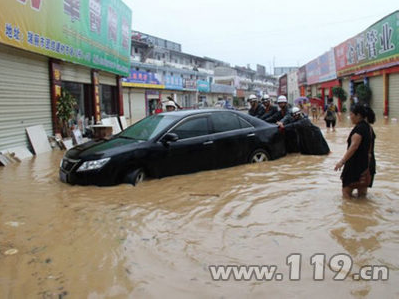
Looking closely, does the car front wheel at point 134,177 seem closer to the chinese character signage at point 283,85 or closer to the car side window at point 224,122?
the car side window at point 224,122

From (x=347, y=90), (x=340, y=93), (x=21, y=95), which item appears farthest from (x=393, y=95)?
(x=21, y=95)

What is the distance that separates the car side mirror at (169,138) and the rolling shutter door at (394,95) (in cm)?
1917

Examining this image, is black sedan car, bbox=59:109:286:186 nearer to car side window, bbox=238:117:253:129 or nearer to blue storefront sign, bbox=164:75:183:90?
car side window, bbox=238:117:253:129

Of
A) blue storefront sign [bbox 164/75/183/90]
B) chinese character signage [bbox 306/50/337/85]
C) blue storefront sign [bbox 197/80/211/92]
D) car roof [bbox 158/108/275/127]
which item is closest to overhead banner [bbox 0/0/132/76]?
car roof [bbox 158/108/275/127]

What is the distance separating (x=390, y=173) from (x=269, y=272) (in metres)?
4.76

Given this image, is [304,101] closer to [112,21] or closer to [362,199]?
[112,21]

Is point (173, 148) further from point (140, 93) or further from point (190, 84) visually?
point (190, 84)

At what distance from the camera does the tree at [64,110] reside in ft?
42.3

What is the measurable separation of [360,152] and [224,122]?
10.1 feet

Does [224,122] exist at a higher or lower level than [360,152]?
higher

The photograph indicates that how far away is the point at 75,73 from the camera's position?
14.6 meters

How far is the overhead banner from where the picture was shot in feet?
30.8

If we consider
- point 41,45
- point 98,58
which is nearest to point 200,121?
point 41,45

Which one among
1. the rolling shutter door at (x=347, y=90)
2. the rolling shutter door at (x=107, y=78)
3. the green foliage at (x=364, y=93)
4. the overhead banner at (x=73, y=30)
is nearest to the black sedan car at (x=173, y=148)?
the overhead banner at (x=73, y=30)
